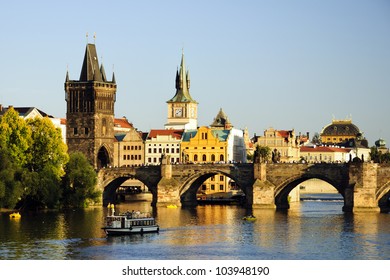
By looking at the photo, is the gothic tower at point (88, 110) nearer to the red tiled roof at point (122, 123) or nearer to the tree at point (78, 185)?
the tree at point (78, 185)

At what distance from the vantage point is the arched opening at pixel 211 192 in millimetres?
108188

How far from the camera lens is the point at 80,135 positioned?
396 ft

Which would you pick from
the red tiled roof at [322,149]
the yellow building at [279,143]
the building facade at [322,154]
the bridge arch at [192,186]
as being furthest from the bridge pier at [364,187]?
the red tiled roof at [322,149]

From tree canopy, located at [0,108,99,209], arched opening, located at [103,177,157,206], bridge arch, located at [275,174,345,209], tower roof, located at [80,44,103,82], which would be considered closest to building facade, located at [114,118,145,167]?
arched opening, located at [103,177,157,206]

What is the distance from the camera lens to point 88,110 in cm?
12119

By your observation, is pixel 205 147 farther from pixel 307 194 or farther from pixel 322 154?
pixel 322 154

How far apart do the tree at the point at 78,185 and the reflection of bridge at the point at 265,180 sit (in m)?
7.55

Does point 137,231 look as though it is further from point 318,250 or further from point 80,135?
point 80,135

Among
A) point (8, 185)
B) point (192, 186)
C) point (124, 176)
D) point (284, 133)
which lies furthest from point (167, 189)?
point (284, 133)

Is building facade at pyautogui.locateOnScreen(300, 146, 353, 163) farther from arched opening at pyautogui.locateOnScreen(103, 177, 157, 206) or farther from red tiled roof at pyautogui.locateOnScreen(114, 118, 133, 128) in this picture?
arched opening at pyautogui.locateOnScreen(103, 177, 157, 206)

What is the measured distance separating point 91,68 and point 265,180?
25680 millimetres

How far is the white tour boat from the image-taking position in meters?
76.7

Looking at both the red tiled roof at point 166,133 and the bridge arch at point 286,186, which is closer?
the bridge arch at point 286,186
